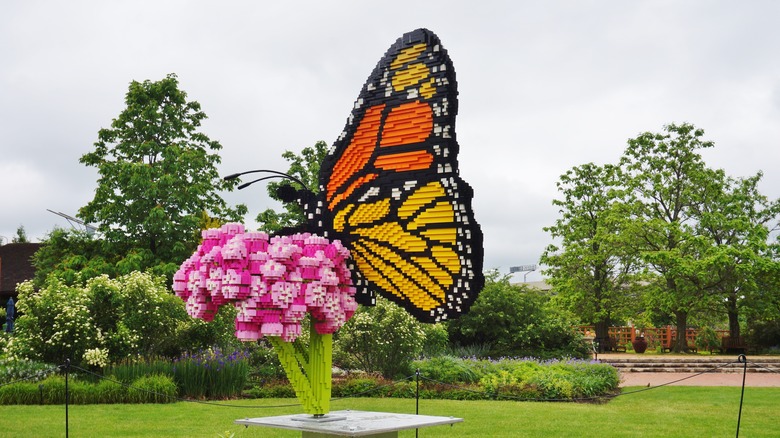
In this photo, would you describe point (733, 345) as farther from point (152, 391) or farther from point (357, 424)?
point (357, 424)

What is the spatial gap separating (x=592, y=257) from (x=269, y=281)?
1084 inches

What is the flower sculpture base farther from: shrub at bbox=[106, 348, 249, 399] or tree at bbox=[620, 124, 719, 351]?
tree at bbox=[620, 124, 719, 351]

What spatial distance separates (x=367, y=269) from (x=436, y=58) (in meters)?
2.10

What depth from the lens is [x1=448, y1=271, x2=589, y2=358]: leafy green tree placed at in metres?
23.9

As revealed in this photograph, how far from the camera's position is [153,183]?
83.5 feet

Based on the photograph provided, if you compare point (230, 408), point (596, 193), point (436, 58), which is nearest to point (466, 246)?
point (436, 58)

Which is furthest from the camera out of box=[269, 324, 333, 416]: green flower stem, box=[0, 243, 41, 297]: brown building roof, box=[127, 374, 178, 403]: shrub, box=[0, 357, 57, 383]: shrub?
box=[0, 243, 41, 297]: brown building roof

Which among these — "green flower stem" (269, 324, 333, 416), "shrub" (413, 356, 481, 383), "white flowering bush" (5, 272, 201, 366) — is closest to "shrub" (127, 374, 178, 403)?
"white flowering bush" (5, 272, 201, 366)

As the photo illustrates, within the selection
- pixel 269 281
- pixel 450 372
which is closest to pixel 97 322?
pixel 450 372

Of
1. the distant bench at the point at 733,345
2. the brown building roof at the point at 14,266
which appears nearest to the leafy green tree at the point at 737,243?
the distant bench at the point at 733,345

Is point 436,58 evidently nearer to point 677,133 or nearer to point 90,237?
point 90,237

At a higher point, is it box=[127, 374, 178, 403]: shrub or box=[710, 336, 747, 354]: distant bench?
box=[127, 374, 178, 403]: shrub

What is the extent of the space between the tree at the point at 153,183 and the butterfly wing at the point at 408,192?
58.4 feet

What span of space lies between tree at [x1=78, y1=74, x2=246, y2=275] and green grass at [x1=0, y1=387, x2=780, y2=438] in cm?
1100
